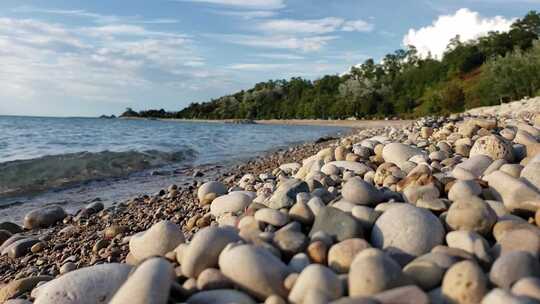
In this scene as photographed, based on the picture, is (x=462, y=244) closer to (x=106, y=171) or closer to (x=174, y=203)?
(x=174, y=203)

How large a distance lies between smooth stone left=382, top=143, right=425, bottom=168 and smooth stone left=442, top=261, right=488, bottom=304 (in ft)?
9.51

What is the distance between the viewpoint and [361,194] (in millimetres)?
2707

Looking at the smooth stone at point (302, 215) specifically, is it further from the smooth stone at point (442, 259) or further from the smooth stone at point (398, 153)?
the smooth stone at point (398, 153)

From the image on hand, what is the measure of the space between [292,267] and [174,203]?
13.5ft

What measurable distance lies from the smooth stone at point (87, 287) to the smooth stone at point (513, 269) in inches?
62.4

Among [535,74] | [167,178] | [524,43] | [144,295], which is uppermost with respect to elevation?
[524,43]

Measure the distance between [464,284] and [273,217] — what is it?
1079mm

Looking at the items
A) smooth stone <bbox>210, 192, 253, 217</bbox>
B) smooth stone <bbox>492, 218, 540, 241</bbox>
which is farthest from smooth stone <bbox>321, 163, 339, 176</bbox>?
smooth stone <bbox>492, 218, 540, 241</bbox>

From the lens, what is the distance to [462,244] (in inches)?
81.4

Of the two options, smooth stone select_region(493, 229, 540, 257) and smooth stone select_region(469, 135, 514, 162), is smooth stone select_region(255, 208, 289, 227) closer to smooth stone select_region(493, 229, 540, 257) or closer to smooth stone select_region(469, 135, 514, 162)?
smooth stone select_region(493, 229, 540, 257)

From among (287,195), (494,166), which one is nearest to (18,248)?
(287,195)

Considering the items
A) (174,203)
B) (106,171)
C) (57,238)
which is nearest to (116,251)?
(57,238)

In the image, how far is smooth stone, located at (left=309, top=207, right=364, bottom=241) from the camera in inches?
89.0

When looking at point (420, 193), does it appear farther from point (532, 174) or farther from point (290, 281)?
point (290, 281)
